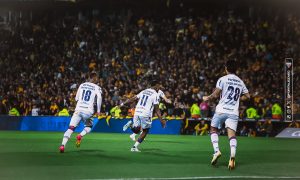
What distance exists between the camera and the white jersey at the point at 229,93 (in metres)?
14.2

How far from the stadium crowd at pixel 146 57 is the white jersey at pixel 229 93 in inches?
767

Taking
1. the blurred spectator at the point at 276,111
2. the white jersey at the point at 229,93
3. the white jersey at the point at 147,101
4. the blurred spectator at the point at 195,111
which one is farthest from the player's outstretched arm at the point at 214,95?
the blurred spectator at the point at 195,111

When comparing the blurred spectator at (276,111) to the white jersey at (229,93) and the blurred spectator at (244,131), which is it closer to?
the blurred spectator at (244,131)

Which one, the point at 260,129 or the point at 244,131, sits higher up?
the point at 260,129

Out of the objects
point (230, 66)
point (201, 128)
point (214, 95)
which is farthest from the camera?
point (201, 128)

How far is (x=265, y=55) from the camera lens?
3869 centimetres

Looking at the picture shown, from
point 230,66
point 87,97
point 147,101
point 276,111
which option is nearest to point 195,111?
point 276,111

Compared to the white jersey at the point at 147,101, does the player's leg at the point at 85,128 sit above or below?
below

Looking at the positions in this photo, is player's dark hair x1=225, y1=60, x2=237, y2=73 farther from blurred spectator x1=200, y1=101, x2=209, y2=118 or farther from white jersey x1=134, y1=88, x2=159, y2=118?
blurred spectator x1=200, y1=101, x2=209, y2=118

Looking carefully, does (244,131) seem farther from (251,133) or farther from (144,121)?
(144,121)

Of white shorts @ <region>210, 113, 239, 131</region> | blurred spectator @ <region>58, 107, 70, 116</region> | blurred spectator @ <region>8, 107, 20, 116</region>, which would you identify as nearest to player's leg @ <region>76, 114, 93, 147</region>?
white shorts @ <region>210, 113, 239, 131</region>

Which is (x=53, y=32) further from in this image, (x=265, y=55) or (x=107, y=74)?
(x=265, y=55)

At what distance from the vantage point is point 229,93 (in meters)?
14.2

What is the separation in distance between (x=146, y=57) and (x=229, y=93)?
1124 inches
